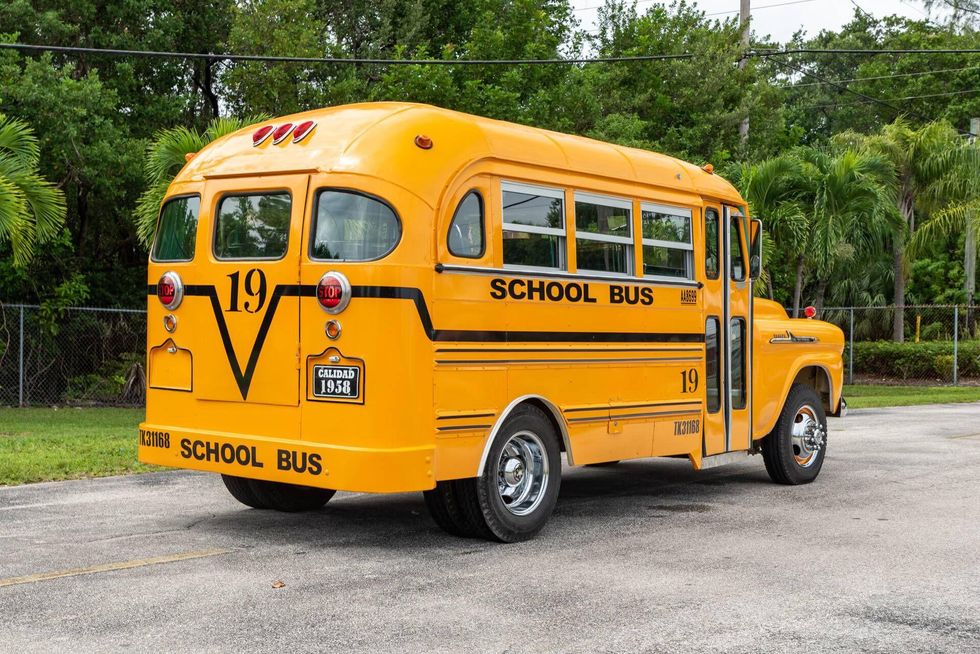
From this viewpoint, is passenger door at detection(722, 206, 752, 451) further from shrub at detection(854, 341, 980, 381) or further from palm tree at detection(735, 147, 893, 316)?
shrub at detection(854, 341, 980, 381)

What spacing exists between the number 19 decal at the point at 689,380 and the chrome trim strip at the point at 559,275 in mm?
705

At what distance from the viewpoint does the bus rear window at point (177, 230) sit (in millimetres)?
8062

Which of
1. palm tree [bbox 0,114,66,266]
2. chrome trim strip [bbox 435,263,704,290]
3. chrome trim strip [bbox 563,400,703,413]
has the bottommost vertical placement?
chrome trim strip [bbox 563,400,703,413]

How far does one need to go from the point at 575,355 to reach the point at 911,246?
994 inches

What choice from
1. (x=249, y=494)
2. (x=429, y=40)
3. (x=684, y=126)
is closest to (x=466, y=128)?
(x=249, y=494)

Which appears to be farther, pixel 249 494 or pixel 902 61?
pixel 902 61

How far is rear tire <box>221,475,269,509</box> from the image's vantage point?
8.76m

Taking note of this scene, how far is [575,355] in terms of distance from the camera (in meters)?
8.30

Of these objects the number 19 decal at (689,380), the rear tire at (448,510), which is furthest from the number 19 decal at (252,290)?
the number 19 decal at (689,380)

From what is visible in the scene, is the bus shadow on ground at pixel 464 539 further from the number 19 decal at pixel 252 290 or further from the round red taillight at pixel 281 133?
the round red taillight at pixel 281 133

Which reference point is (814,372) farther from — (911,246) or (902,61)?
(902,61)

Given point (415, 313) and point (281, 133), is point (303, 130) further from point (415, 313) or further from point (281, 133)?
point (415, 313)

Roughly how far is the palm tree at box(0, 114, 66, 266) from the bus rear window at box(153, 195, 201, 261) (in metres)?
7.37

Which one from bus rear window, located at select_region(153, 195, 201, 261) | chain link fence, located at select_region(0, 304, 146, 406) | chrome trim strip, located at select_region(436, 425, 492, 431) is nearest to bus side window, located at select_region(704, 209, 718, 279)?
chrome trim strip, located at select_region(436, 425, 492, 431)
